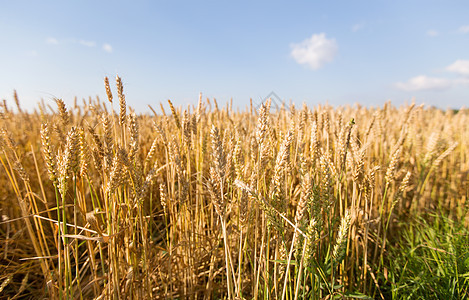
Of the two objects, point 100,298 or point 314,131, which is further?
point 314,131

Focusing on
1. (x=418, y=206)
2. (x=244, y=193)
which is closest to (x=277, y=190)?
(x=244, y=193)

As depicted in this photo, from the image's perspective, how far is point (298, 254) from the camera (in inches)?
40.3

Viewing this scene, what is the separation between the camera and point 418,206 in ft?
8.79

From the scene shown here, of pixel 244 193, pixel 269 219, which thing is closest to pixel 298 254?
pixel 269 219

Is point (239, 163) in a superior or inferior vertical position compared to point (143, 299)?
superior

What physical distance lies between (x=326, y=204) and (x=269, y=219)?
12.0 inches

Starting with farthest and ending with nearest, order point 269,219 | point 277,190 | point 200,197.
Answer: point 200,197, point 277,190, point 269,219

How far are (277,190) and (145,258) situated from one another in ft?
2.26

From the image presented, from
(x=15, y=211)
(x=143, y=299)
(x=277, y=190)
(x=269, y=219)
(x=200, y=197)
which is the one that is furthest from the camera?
(x=15, y=211)

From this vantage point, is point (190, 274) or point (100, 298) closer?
point (100, 298)

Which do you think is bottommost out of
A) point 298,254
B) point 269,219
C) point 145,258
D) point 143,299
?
point 143,299

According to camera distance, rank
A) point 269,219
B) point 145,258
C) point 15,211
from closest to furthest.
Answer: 1. point 269,219
2. point 145,258
3. point 15,211

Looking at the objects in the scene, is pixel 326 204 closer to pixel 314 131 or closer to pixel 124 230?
pixel 314 131

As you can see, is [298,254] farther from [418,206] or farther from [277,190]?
[418,206]
